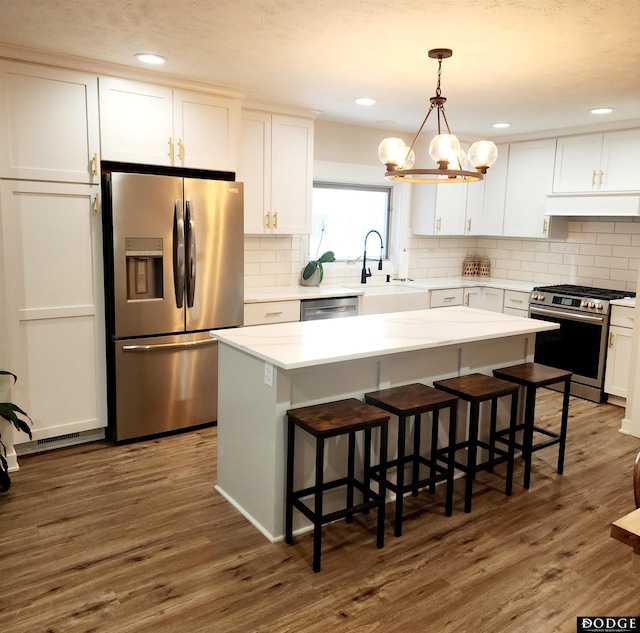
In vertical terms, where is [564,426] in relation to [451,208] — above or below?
below

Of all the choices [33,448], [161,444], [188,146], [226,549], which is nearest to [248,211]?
[188,146]

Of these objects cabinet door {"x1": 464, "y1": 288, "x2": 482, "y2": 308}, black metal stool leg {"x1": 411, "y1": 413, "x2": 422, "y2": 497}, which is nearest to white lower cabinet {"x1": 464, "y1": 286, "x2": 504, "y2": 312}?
cabinet door {"x1": 464, "y1": 288, "x2": 482, "y2": 308}

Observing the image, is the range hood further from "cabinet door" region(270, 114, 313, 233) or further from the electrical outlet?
the electrical outlet

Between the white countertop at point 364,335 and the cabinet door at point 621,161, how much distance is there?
78.6 inches

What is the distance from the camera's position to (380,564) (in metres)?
2.49

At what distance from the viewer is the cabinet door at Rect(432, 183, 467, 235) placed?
18.6 ft

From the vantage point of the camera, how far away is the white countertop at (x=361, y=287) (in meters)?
4.51

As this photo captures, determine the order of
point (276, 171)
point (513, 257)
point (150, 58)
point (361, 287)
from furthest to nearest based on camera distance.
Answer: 1. point (513, 257)
2. point (361, 287)
3. point (276, 171)
4. point (150, 58)

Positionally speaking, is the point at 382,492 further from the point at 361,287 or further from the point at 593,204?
the point at 593,204

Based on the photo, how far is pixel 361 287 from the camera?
546 centimetres

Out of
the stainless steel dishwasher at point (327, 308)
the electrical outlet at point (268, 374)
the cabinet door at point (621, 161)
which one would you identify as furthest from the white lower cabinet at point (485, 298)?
the electrical outlet at point (268, 374)

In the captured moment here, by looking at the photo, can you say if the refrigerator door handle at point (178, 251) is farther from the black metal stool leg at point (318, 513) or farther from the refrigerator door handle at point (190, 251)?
the black metal stool leg at point (318, 513)

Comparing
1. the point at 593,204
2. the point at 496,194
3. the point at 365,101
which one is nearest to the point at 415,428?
the point at 365,101

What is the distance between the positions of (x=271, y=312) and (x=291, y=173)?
118 centimetres
